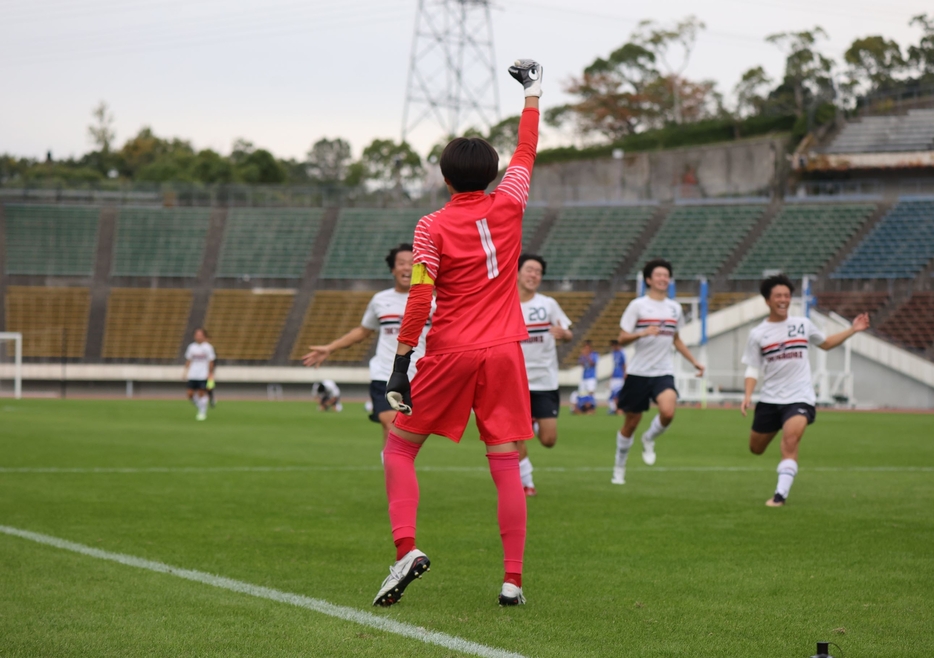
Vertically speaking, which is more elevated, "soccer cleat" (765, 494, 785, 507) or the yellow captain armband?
the yellow captain armband

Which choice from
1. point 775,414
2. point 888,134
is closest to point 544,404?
point 775,414

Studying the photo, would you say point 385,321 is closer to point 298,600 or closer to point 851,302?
point 298,600

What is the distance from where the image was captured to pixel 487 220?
212 inches

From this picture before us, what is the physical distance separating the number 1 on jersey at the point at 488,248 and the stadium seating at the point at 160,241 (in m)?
46.8

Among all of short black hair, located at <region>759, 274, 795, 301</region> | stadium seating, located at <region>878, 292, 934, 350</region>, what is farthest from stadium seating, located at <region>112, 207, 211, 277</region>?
short black hair, located at <region>759, 274, 795, 301</region>

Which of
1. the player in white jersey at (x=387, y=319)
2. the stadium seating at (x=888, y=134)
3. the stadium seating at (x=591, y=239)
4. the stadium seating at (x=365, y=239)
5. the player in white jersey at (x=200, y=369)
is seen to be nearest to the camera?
the player in white jersey at (x=387, y=319)

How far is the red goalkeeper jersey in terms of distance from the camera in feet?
17.4

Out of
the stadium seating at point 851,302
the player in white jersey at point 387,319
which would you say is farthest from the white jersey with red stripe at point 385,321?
the stadium seating at point 851,302

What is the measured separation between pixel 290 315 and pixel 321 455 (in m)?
33.1

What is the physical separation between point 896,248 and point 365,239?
23.8 metres

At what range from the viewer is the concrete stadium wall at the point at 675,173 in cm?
5328

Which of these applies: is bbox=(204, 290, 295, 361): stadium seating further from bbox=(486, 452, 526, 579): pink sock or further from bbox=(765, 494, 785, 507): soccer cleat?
bbox=(486, 452, 526, 579): pink sock

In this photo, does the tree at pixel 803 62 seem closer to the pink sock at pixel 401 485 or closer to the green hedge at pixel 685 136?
the green hedge at pixel 685 136

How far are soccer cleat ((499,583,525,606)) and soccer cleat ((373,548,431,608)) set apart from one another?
15.9 inches
